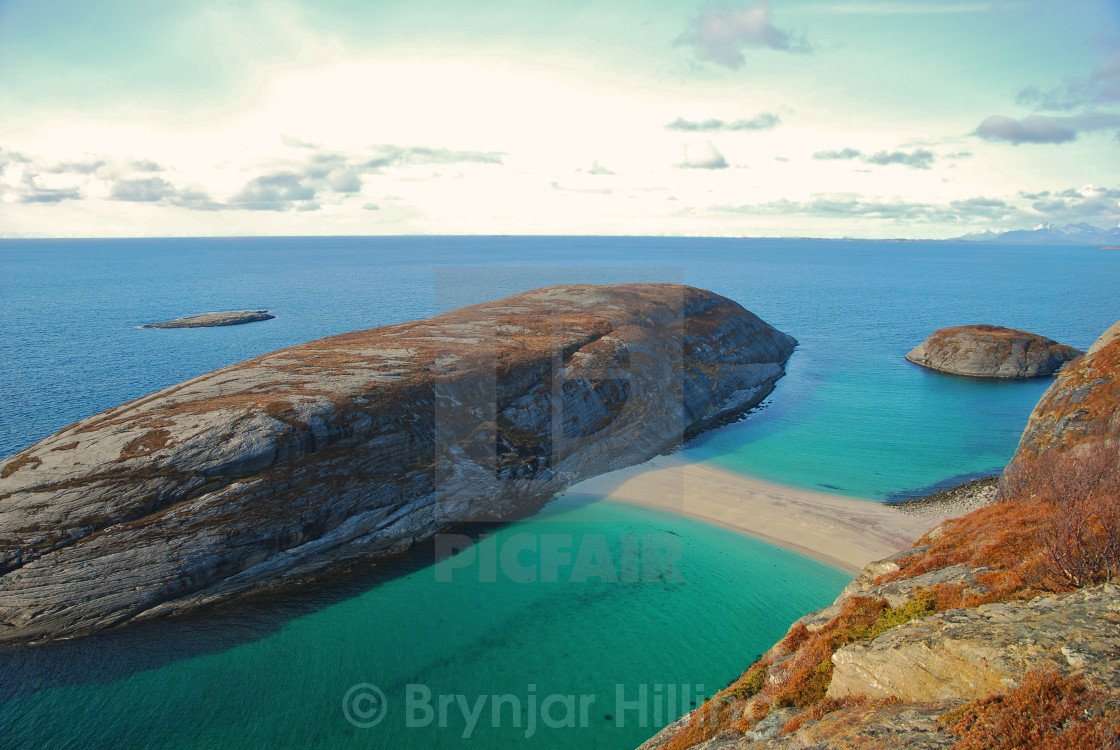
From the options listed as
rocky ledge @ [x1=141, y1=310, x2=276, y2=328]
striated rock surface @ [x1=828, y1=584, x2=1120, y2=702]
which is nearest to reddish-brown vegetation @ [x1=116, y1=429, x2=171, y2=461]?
striated rock surface @ [x1=828, y1=584, x2=1120, y2=702]

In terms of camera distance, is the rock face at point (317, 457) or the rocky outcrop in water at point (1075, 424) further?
the rock face at point (317, 457)

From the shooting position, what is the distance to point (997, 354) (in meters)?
86.9

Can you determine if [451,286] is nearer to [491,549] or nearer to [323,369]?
[323,369]

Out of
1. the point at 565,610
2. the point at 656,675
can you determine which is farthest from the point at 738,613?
the point at 565,610

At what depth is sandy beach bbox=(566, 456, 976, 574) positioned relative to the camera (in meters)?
41.9

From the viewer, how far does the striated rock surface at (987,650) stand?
1412cm

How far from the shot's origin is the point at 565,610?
35.7 metres

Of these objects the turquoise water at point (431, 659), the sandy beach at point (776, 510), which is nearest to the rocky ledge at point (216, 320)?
the turquoise water at point (431, 659)

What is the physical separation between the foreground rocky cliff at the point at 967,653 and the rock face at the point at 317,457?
2713 cm

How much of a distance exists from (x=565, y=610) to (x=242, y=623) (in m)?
19.5

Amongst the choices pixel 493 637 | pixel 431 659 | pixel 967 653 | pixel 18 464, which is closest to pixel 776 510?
pixel 493 637

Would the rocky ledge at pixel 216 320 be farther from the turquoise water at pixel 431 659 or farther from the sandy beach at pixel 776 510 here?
the sandy beach at pixel 776 510

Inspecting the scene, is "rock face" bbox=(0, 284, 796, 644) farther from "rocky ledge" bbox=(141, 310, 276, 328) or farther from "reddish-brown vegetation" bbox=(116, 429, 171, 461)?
"rocky ledge" bbox=(141, 310, 276, 328)

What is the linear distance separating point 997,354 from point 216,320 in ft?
476
